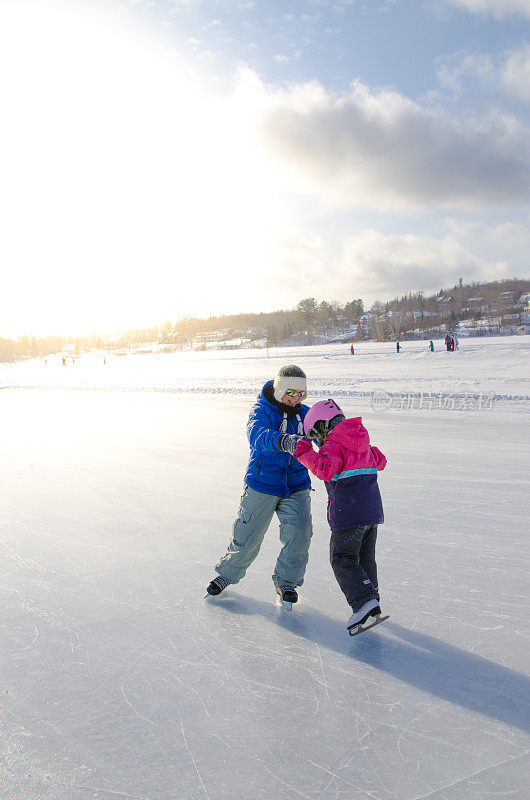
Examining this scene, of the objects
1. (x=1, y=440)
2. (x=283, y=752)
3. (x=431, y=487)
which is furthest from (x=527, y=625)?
(x=1, y=440)

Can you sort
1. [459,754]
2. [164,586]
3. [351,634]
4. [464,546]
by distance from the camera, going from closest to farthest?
1. [459,754]
2. [351,634]
3. [164,586]
4. [464,546]

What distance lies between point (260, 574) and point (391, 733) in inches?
61.3

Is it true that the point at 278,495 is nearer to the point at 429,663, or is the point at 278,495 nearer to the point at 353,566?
the point at 353,566

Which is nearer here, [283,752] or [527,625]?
[283,752]

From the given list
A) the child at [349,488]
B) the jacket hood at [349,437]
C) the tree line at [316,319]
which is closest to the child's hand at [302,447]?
the child at [349,488]

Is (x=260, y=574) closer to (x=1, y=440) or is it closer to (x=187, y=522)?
(x=187, y=522)

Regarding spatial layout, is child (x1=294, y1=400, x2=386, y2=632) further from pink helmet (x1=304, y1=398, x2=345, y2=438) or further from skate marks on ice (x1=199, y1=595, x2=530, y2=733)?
skate marks on ice (x1=199, y1=595, x2=530, y2=733)

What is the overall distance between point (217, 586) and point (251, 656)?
2.07 feet

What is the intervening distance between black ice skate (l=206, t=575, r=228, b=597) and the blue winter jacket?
0.63m

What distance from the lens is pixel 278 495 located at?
2918 millimetres

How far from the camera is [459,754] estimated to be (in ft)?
6.06

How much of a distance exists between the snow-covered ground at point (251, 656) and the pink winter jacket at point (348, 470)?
0.66 m

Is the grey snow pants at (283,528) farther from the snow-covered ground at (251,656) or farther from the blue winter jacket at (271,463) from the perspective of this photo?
the snow-covered ground at (251,656)

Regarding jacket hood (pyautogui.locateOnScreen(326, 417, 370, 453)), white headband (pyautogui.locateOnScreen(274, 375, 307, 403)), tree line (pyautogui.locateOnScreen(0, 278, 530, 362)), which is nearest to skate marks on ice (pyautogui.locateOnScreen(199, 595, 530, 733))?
jacket hood (pyautogui.locateOnScreen(326, 417, 370, 453))
